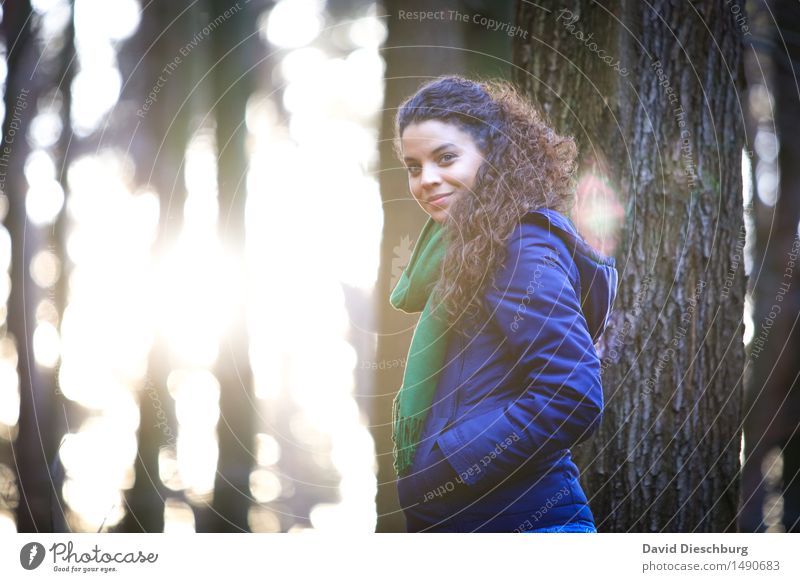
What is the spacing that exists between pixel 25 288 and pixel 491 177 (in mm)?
1404

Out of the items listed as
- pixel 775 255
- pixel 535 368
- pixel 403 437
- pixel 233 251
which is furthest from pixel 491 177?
pixel 775 255

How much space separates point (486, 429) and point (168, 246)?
93 centimetres

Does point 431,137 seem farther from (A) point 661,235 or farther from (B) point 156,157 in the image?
(B) point 156,157

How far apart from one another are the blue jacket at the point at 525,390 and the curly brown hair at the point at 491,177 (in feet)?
0.10

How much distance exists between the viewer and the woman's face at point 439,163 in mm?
1308

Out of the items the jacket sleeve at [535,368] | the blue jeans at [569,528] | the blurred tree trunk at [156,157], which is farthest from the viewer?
the blurred tree trunk at [156,157]

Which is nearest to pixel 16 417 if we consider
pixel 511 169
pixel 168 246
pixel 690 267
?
pixel 168 246

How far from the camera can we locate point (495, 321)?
4.26ft

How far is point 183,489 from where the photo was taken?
6.12ft

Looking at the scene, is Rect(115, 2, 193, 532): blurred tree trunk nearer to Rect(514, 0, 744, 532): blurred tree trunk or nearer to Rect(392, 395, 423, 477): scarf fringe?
Rect(392, 395, 423, 477): scarf fringe

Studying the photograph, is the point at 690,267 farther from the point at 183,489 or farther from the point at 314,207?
the point at 183,489

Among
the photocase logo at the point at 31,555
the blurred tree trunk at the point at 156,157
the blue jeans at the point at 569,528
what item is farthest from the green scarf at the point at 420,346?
the photocase logo at the point at 31,555

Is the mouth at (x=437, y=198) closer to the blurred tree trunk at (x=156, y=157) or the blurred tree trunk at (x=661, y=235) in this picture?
the blurred tree trunk at (x=661, y=235)

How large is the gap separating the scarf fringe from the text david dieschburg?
21.6 inches
